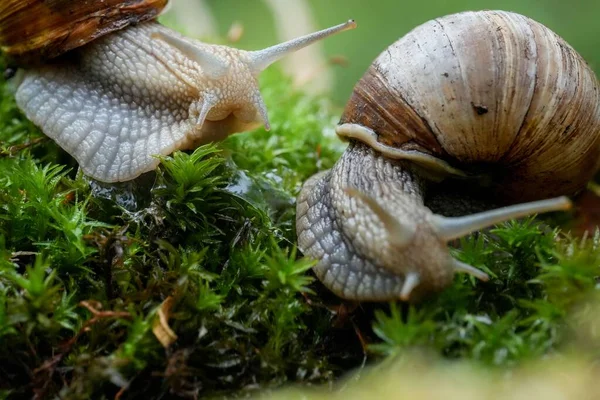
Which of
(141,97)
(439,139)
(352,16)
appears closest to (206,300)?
(439,139)

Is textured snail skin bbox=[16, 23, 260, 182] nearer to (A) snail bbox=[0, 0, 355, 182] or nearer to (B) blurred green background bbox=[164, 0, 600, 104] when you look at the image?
(A) snail bbox=[0, 0, 355, 182]

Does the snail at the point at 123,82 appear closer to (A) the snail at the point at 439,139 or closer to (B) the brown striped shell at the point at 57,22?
(B) the brown striped shell at the point at 57,22

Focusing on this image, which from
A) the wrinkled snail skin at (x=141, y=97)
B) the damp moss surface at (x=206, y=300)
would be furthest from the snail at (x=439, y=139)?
the wrinkled snail skin at (x=141, y=97)

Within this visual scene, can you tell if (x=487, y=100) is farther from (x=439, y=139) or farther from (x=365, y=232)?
(x=365, y=232)

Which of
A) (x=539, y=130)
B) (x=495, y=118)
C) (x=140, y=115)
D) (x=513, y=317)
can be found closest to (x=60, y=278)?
(x=140, y=115)

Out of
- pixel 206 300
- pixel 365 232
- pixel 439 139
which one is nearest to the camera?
pixel 206 300

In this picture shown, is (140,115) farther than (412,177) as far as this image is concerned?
Yes

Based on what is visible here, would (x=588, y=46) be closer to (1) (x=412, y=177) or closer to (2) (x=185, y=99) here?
(1) (x=412, y=177)
